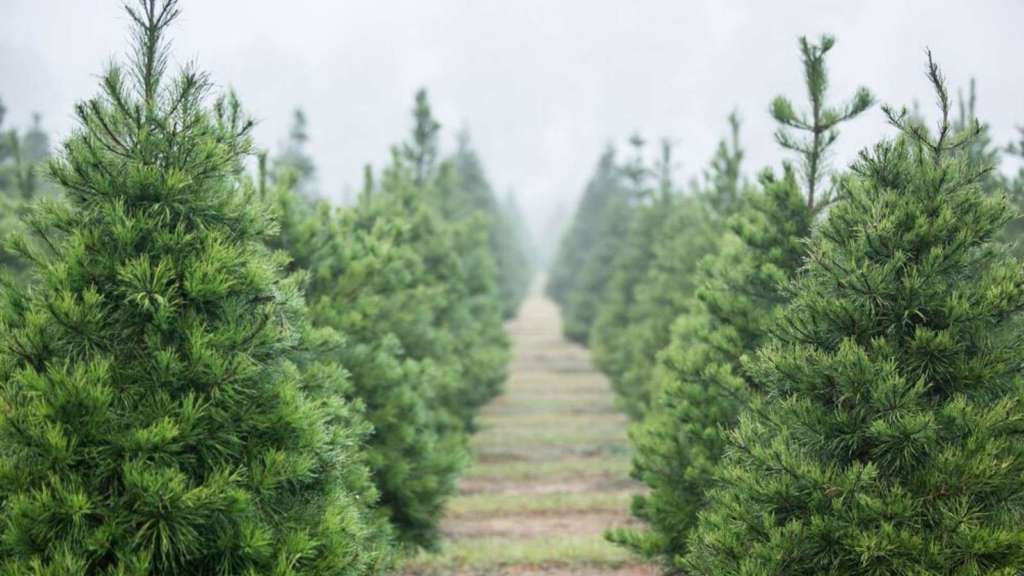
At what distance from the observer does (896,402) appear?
16.6 ft

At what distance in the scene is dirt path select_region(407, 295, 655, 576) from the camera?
450 inches

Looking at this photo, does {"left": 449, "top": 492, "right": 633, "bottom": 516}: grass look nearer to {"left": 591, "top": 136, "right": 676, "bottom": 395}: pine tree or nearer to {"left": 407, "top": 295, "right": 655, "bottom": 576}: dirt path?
{"left": 407, "top": 295, "right": 655, "bottom": 576}: dirt path

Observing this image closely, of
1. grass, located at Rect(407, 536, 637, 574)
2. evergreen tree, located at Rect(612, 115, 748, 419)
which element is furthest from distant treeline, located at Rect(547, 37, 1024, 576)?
evergreen tree, located at Rect(612, 115, 748, 419)

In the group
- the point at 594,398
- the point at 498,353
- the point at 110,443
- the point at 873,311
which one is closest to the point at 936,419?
the point at 873,311

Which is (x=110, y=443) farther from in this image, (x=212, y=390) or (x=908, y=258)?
(x=908, y=258)

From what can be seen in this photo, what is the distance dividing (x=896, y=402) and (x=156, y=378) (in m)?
4.45

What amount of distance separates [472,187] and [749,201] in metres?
34.1

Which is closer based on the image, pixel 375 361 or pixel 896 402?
pixel 896 402

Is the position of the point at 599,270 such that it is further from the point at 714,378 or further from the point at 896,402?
the point at 896,402

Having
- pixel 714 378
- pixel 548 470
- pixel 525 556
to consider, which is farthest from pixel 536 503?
pixel 714 378

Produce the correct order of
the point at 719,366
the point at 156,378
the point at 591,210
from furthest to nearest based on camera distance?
the point at 591,210, the point at 719,366, the point at 156,378

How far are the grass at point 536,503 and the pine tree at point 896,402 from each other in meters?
9.02

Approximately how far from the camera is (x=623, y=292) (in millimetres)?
24938

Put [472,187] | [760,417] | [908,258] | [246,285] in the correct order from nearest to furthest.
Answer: [246,285]
[908,258]
[760,417]
[472,187]
